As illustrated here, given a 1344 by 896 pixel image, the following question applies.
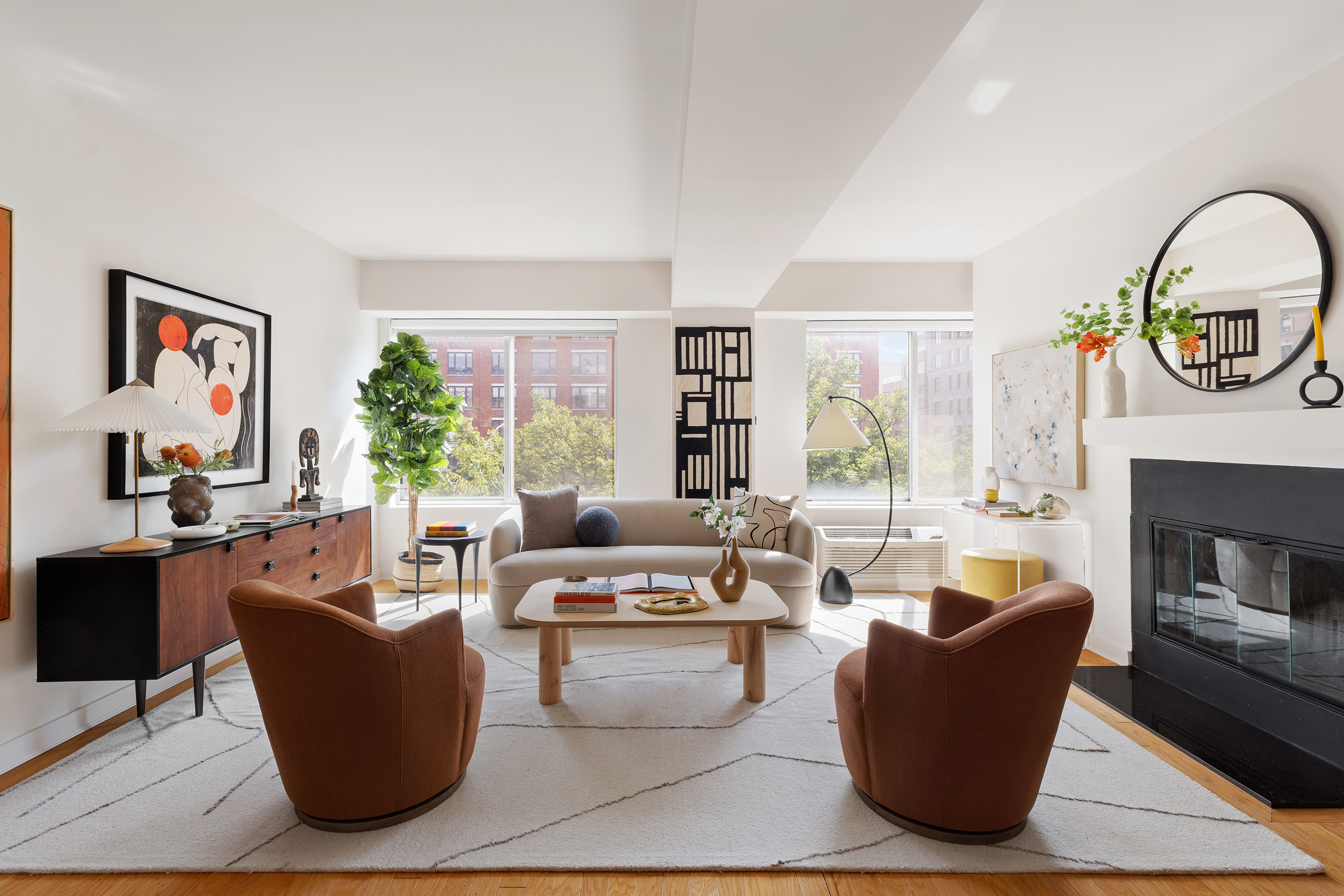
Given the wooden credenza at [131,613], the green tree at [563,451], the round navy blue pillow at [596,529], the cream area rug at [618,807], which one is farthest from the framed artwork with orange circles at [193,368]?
the green tree at [563,451]

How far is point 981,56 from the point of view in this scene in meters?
2.36

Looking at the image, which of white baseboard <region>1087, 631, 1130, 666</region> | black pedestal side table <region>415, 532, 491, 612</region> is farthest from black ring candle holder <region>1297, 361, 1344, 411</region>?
black pedestal side table <region>415, 532, 491, 612</region>

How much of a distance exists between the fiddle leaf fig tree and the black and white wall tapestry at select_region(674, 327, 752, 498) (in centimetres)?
185

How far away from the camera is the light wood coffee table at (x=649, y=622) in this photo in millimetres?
2799

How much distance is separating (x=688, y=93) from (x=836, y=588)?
3557 millimetres

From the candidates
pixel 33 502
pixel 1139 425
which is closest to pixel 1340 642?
pixel 1139 425

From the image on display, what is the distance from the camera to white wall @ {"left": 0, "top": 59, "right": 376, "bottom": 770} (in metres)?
2.49

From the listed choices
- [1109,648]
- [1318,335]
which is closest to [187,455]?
[1318,335]

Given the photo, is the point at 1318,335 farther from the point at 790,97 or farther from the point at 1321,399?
the point at 790,97

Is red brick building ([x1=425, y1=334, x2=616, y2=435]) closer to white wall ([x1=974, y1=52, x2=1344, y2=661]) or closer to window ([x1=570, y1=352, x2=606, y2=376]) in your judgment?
window ([x1=570, y1=352, x2=606, y2=376])

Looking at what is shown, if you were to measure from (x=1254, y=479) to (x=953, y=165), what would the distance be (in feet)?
6.55

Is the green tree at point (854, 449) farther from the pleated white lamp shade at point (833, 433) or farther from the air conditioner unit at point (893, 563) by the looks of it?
the pleated white lamp shade at point (833, 433)

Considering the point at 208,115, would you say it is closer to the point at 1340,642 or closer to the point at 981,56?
the point at 981,56

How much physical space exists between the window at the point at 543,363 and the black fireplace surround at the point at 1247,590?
4338 millimetres
